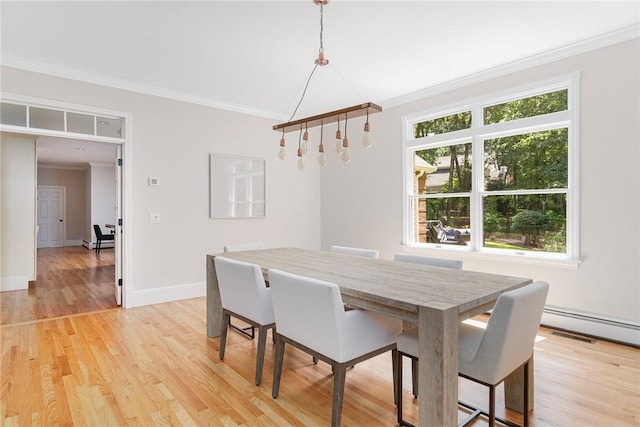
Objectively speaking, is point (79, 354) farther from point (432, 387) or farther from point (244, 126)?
point (244, 126)

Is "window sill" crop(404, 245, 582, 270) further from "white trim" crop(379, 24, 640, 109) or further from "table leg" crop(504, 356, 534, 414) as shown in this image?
"white trim" crop(379, 24, 640, 109)

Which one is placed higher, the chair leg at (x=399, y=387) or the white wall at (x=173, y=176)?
the white wall at (x=173, y=176)

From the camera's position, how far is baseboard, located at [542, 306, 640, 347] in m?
2.91

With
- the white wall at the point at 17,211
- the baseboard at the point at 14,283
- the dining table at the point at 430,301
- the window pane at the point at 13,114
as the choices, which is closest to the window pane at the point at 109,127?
the window pane at the point at 13,114

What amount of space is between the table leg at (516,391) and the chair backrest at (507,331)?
16.6 inches

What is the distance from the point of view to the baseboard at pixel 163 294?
13.5ft

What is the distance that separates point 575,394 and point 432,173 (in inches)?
110

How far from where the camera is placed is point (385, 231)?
484 cm

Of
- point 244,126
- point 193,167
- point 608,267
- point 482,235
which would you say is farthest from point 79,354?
point 608,267

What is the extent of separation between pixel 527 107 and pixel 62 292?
246 inches

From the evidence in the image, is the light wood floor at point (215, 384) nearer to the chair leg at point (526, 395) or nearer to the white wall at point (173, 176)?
the chair leg at point (526, 395)

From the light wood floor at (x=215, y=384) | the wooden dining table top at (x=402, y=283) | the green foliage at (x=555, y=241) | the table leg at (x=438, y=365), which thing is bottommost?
the light wood floor at (x=215, y=384)

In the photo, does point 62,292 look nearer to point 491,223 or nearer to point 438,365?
point 438,365

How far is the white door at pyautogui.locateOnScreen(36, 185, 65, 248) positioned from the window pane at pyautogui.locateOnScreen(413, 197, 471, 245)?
35.5 feet
